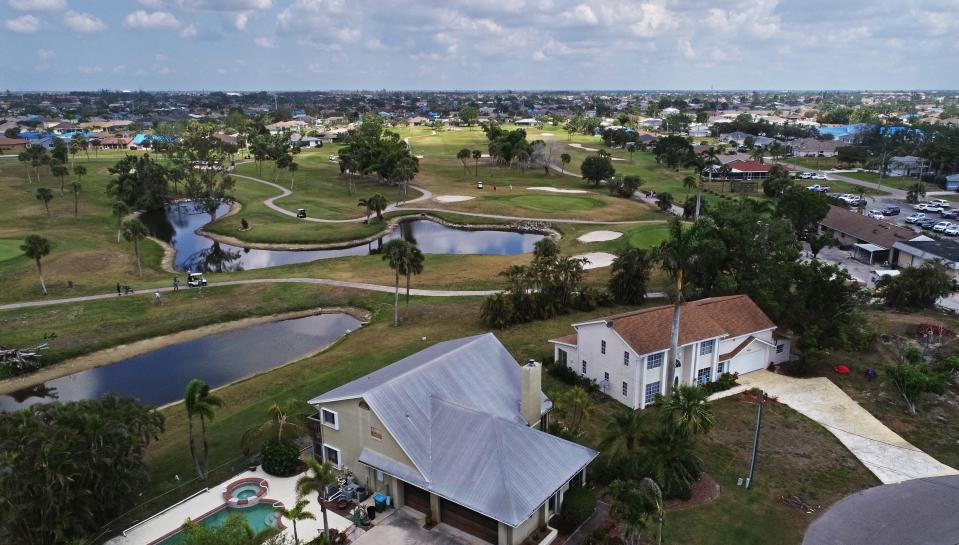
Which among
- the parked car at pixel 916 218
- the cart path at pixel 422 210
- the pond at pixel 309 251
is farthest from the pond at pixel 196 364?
the parked car at pixel 916 218

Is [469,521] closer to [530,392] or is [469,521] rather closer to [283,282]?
[530,392]

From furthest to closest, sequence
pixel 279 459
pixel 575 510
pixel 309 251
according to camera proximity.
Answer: pixel 309 251 → pixel 279 459 → pixel 575 510

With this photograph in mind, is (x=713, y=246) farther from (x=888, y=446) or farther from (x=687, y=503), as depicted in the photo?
(x=687, y=503)

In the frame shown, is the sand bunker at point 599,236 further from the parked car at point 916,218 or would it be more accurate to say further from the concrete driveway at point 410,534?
the concrete driveway at point 410,534

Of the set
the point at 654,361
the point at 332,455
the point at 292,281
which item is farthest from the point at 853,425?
the point at 292,281

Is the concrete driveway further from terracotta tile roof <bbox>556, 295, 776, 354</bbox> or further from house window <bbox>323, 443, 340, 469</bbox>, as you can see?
terracotta tile roof <bbox>556, 295, 776, 354</bbox>

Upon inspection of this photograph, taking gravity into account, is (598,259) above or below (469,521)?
above
